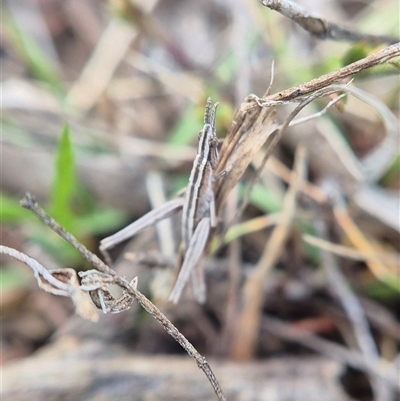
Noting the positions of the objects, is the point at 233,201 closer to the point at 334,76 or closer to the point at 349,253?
the point at 349,253

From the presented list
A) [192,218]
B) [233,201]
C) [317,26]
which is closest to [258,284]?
[233,201]

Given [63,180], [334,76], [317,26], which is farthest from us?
[63,180]

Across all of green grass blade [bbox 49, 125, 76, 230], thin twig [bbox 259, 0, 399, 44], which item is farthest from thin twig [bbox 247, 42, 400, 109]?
green grass blade [bbox 49, 125, 76, 230]

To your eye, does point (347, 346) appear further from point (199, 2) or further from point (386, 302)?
point (199, 2)

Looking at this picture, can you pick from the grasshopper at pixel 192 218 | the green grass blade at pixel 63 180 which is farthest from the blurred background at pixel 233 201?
the grasshopper at pixel 192 218

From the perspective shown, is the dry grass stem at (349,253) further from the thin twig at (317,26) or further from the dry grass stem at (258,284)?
the thin twig at (317,26)

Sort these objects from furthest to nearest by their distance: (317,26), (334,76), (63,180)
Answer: (63,180)
(317,26)
(334,76)

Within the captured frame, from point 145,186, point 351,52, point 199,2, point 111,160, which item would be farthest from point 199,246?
point 199,2

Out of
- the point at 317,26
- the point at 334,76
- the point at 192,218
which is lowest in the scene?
the point at 192,218
